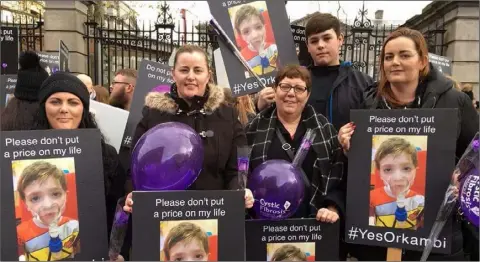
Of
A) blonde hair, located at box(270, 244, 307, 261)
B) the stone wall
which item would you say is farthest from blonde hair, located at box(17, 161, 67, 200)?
the stone wall

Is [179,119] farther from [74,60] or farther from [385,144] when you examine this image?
[74,60]

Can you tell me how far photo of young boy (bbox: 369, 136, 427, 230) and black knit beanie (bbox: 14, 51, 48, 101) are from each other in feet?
8.14

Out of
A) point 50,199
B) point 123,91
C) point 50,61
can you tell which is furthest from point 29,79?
point 50,61

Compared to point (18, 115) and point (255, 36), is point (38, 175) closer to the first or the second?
point (18, 115)

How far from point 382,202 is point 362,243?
27 cm

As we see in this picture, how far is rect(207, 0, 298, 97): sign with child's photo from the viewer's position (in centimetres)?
327

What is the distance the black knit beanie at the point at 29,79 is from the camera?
10.5 ft

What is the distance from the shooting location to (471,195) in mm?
2074

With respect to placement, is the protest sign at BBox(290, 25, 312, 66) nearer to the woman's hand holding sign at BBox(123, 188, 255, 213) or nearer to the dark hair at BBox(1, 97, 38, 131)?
the woman's hand holding sign at BBox(123, 188, 255, 213)

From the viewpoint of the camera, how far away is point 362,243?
7.98 ft

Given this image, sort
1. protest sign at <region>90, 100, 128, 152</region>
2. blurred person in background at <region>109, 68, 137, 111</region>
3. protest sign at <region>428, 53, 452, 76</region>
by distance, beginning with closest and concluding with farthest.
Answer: protest sign at <region>90, 100, 128, 152</region> → blurred person in background at <region>109, 68, 137, 111</region> → protest sign at <region>428, 53, 452, 76</region>

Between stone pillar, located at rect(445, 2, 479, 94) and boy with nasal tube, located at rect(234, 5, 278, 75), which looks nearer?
boy with nasal tube, located at rect(234, 5, 278, 75)

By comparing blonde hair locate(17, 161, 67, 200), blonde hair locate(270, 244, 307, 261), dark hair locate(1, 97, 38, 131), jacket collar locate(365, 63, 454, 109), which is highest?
jacket collar locate(365, 63, 454, 109)

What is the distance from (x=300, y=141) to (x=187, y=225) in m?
0.96
